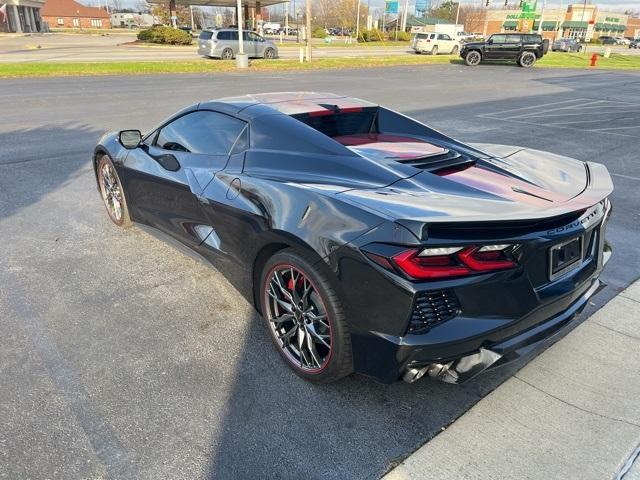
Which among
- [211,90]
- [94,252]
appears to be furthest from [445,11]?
[94,252]

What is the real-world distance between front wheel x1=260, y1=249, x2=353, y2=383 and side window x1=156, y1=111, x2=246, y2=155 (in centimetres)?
104

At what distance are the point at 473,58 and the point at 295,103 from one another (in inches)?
1265

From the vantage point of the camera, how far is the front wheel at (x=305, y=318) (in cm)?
246

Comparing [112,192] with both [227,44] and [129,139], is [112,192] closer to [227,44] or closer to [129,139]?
[129,139]

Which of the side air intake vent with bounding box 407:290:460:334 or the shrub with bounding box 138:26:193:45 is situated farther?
the shrub with bounding box 138:26:193:45

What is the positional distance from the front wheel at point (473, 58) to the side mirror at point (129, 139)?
31293 mm

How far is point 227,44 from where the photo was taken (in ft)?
93.0

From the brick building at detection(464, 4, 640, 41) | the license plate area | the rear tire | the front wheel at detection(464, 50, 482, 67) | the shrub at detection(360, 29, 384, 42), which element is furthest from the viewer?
the brick building at detection(464, 4, 640, 41)

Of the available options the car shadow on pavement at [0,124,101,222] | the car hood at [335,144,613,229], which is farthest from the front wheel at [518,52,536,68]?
the car hood at [335,144,613,229]

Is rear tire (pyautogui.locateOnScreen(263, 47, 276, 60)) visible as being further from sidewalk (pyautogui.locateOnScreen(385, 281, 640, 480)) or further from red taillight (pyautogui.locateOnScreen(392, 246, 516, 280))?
red taillight (pyautogui.locateOnScreen(392, 246, 516, 280))

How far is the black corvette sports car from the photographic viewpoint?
2.18 m

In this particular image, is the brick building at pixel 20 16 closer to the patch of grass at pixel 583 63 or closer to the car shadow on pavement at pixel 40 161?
A: the patch of grass at pixel 583 63

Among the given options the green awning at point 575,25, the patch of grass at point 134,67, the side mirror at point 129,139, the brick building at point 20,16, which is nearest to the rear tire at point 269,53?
the patch of grass at point 134,67

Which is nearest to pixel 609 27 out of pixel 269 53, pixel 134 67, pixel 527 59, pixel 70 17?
pixel 527 59
